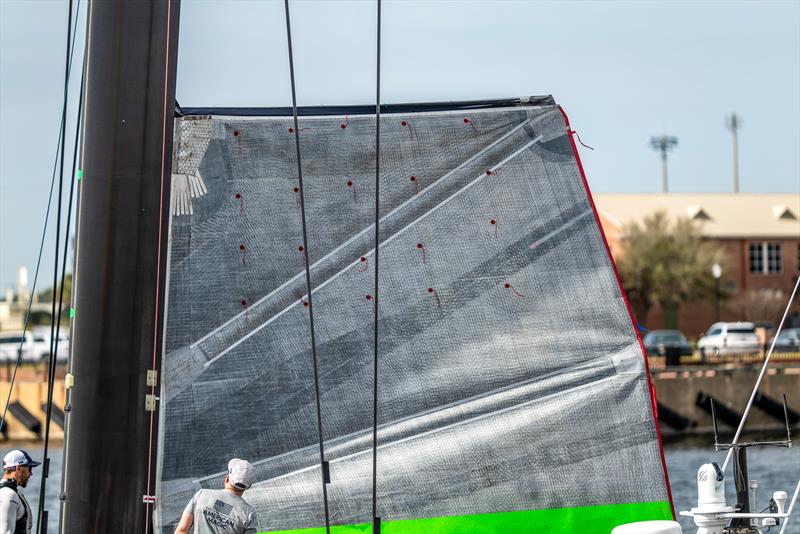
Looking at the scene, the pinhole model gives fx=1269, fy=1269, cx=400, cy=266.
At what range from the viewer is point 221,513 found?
5.21m

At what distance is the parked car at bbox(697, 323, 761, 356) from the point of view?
45.5 m

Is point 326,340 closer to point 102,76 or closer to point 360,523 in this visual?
point 360,523

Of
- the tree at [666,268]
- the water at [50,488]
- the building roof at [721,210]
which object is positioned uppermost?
the building roof at [721,210]

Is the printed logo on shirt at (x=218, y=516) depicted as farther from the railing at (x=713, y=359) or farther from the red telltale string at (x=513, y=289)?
the railing at (x=713, y=359)

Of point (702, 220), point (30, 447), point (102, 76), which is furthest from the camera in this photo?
point (702, 220)

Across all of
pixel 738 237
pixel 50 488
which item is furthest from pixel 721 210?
pixel 50 488

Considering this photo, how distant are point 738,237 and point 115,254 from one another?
6303 centimetres

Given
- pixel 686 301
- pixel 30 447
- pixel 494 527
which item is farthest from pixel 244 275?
pixel 686 301

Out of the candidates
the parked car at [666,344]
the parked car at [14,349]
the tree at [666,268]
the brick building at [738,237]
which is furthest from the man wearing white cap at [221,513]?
the brick building at [738,237]

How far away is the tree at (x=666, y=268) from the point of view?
193 ft

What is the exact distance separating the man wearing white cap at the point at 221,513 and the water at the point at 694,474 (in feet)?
47.5

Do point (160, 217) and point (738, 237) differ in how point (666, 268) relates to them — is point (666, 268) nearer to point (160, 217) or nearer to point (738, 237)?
point (738, 237)

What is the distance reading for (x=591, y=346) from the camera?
21.8ft

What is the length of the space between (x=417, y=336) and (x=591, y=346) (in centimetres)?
92
